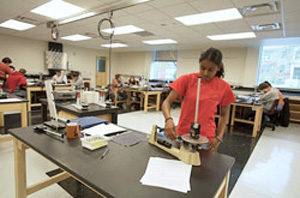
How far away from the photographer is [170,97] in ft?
4.49

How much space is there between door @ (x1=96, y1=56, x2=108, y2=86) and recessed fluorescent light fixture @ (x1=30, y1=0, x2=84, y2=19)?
618cm

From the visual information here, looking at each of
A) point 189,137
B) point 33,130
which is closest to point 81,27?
point 33,130

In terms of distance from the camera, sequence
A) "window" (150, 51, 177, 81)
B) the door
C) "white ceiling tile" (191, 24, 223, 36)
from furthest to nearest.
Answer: the door → "window" (150, 51, 177, 81) → "white ceiling tile" (191, 24, 223, 36)

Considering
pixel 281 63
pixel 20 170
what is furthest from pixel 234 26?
pixel 20 170

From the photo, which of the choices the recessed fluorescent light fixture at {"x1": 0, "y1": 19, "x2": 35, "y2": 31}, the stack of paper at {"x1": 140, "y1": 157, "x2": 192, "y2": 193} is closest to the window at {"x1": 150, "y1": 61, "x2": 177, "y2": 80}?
the recessed fluorescent light fixture at {"x1": 0, "y1": 19, "x2": 35, "y2": 31}

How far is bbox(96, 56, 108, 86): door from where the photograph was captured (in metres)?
10.2

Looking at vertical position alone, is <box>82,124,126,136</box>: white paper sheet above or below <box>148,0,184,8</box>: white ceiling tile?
below

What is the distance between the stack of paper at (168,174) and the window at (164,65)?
7.78 m

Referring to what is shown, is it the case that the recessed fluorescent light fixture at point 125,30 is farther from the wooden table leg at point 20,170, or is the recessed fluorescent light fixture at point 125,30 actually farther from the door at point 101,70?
the door at point 101,70

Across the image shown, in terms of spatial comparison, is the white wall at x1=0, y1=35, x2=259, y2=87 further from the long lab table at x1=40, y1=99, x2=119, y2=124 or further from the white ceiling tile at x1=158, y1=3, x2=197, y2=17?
the long lab table at x1=40, y1=99, x2=119, y2=124

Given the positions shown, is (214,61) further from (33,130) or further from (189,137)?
(33,130)

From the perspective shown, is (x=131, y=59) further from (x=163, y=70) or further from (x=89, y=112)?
(x=89, y=112)

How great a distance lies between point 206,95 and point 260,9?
2.81 metres

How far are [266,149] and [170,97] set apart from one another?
2840 millimetres
